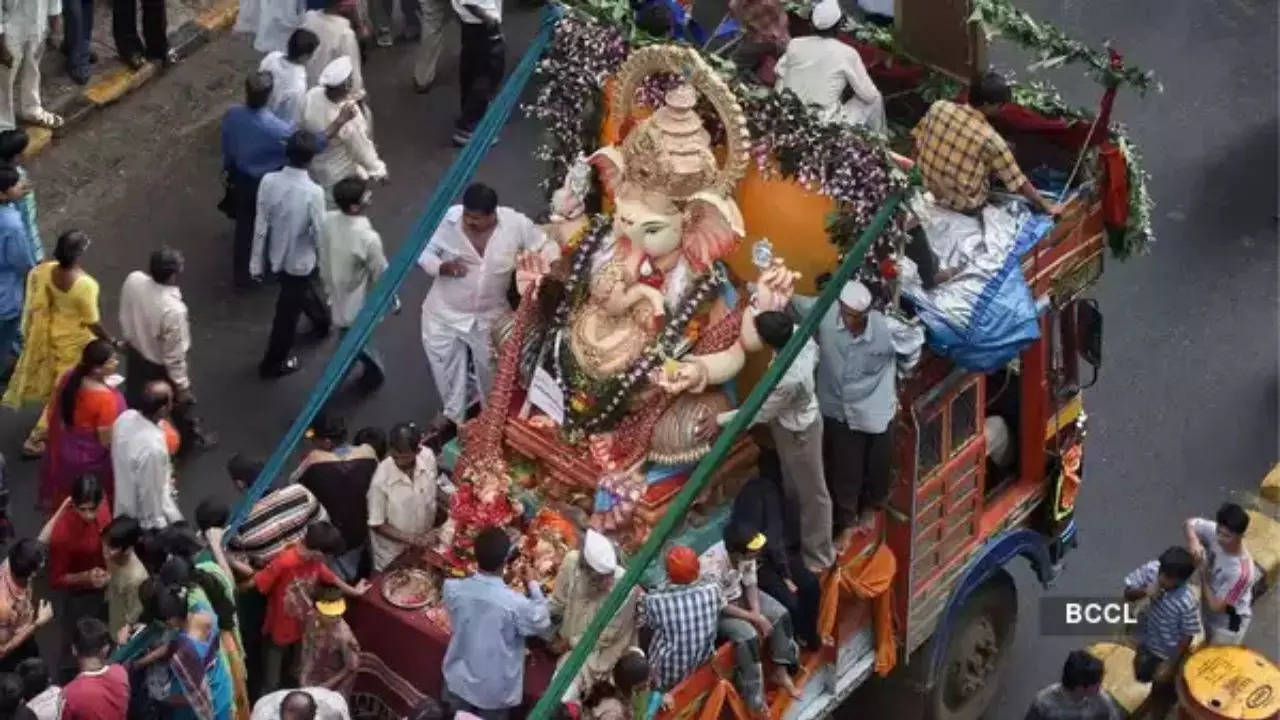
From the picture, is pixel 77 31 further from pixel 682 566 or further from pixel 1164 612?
pixel 1164 612

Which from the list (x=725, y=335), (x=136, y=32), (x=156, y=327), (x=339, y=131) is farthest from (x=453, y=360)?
(x=136, y=32)

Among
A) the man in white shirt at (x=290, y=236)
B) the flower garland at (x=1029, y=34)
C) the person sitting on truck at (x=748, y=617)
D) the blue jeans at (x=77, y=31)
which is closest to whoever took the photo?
the person sitting on truck at (x=748, y=617)

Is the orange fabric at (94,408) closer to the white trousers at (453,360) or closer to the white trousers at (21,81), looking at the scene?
the white trousers at (453,360)

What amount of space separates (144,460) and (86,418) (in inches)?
22.9

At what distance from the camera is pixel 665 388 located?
1120 cm

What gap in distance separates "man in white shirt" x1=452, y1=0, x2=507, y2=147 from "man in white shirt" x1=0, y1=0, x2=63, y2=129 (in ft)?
8.15

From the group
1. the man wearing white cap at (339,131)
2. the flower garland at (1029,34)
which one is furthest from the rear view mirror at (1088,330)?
the man wearing white cap at (339,131)

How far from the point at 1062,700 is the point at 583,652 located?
2632 millimetres

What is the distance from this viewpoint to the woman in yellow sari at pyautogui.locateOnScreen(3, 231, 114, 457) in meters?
13.3

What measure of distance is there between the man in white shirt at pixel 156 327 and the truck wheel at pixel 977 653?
4.20m

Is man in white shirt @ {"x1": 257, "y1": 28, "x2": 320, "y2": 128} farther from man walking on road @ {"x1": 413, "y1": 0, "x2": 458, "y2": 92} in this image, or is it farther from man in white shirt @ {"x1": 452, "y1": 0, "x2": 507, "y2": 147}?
man walking on road @ {"x1": 413, "y1": 0, "x2": 458, "y2": 92}

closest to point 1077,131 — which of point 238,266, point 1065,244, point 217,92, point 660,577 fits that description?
point 1065,244

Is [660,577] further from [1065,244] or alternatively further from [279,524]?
[1065,244]

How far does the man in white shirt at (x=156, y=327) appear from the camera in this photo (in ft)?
43.8
